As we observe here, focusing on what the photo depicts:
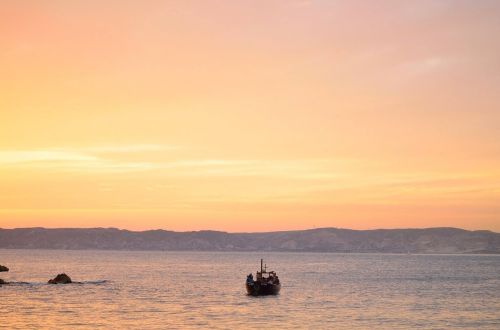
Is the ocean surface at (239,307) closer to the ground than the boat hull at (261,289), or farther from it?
closer to the ground

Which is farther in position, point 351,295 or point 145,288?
point 145,288

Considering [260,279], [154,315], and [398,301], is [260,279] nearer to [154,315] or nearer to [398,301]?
[398,301]

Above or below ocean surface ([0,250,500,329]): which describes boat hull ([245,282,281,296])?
above

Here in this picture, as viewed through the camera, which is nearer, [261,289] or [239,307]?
[239,307]

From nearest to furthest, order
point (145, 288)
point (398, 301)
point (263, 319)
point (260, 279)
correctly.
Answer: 1. point (263, 319)
2. point (398, 301)
3. point (260, 279)
4. point (145, 288)

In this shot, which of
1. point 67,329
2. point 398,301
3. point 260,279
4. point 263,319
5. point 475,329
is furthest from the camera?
point 260,279

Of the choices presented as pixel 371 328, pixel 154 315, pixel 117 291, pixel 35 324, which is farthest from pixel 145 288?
pixel 371 328

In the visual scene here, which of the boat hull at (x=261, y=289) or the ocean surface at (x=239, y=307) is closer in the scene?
the ocean surface at (x=239, y=307)

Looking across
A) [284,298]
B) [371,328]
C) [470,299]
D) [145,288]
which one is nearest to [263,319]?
[371,328]

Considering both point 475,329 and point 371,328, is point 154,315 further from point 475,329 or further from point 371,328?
point 475,329

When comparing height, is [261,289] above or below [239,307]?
above

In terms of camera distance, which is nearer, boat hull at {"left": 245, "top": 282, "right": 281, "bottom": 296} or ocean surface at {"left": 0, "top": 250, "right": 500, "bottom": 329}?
ocean surface at {"left": 0, "top": 250, "right": 500, "bottom": 329}

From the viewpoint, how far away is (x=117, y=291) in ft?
299

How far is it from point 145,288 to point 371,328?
51.1 m
